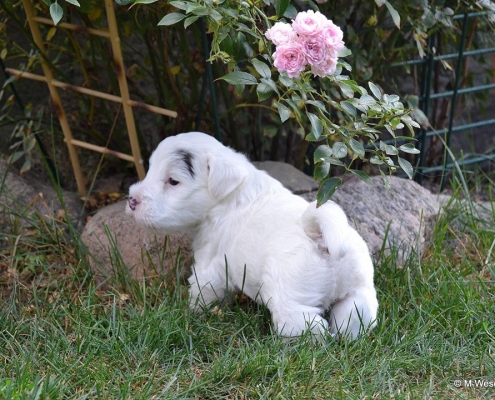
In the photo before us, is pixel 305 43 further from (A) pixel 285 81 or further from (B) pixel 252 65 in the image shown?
(B) pixel 252 65

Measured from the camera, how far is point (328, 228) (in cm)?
310

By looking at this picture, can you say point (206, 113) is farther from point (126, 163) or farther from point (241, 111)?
point (126, 163)

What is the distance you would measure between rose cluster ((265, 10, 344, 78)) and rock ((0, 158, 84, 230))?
2051 mm

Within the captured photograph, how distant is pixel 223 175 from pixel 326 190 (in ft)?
1.77

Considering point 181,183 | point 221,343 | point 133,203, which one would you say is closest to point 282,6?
point 181,183

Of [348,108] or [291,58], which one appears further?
[348,108]

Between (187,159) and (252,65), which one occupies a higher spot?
(252,65)

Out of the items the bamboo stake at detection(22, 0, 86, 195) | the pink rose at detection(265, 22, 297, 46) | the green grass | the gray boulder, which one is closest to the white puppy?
the green grass

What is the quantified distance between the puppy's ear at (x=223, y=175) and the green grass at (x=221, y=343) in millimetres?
564

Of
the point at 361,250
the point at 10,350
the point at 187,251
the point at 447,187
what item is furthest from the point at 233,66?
the point at 447,187

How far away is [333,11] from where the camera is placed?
14.8 ft

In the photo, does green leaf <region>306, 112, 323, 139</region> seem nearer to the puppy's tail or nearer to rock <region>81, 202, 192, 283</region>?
the puppy's tail

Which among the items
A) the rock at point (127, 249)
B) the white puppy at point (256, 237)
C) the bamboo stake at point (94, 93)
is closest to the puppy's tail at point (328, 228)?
the white puppy at point (256, 237)

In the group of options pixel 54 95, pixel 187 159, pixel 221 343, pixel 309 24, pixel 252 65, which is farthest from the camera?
pixel 54 95
